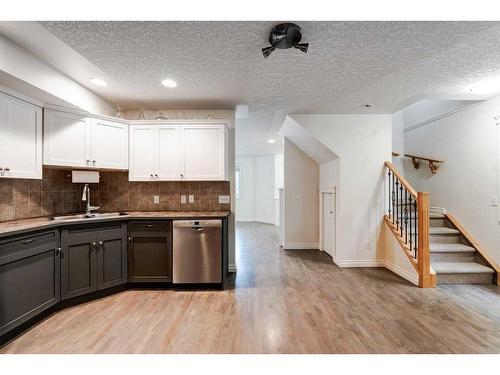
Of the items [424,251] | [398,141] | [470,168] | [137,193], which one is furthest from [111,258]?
[398,141]

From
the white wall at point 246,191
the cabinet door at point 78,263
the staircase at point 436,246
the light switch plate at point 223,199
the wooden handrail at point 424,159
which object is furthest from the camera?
the white wall at point 246,191

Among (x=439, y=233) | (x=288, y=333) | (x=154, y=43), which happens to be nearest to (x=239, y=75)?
(x=154, y=43)

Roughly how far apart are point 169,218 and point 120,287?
102 cm

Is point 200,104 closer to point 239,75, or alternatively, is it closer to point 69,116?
point 239,75

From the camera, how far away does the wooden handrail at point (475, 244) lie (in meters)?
3.28

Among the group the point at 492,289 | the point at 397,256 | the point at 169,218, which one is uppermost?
the point at 169,218

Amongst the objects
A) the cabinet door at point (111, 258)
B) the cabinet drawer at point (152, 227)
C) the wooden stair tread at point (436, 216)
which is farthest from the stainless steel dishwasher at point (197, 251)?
the wooden stair tread at point (436, 216)

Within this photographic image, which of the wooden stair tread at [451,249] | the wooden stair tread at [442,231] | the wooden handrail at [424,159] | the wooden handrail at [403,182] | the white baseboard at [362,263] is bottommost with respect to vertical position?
the white baseboard at [362,263]

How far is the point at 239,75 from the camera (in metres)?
2.66

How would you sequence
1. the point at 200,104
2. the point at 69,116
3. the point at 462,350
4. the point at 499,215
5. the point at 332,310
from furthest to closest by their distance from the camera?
the point at 200,104, the point at 499,215, the point at 69,116, the point at 332,310, the point at 462,350

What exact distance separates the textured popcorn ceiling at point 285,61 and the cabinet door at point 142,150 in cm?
44

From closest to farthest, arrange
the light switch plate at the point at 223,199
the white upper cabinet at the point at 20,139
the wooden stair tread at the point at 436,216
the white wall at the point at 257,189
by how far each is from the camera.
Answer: the white upper cabinet at the point at 20,139
the light switch plate at the point at 223,199
the wooden stair tread at the point at 436,216
the white wall at the point at 257,189

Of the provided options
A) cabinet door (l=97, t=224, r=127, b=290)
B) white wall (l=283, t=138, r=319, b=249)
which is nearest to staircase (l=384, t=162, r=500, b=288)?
white wall (l=283, t=138, r=319, b=249)

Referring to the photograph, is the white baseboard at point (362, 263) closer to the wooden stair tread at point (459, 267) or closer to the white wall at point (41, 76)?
the wooden stair tread at point (459, 267)
